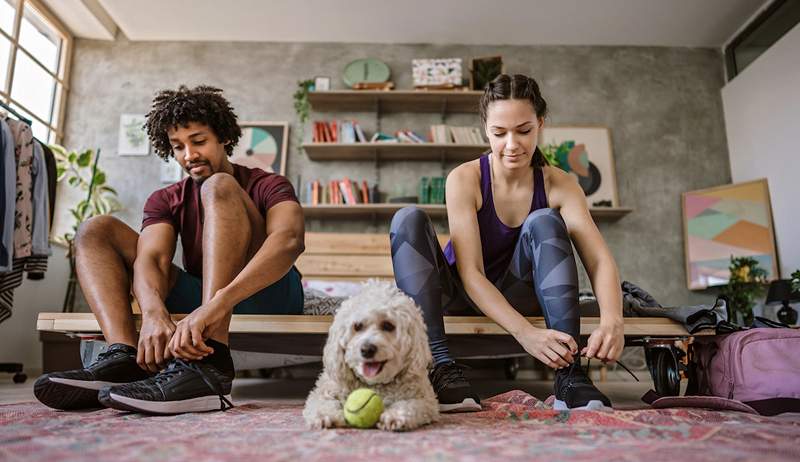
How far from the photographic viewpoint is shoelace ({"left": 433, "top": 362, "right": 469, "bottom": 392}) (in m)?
1.24

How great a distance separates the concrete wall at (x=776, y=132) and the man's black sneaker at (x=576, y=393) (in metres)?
3.48

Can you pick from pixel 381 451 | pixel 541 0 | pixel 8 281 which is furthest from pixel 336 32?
pixel 381 451

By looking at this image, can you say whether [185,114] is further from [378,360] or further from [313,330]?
[378,360]

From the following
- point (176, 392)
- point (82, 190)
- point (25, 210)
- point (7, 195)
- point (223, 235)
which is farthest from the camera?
point (82, 190)

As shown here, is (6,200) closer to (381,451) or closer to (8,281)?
(8,281)

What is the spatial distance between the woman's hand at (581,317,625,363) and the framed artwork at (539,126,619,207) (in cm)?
333

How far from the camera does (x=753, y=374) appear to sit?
142cm

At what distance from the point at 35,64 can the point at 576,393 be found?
183 inches

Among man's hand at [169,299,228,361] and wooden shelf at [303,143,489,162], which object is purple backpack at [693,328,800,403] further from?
wooden shelf at [303,143,489,162]

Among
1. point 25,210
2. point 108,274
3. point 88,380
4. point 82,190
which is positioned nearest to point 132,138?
point 82,190

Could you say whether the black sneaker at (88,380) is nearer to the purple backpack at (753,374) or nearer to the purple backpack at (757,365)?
the purple backpack at (753,374)

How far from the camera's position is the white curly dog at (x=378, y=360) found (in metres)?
0.99

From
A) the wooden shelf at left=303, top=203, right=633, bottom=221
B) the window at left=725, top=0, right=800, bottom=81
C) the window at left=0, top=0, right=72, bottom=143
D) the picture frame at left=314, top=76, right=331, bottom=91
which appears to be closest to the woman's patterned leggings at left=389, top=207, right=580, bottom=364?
the wooden shelf at left=303, top=203, right=633, bottom=221

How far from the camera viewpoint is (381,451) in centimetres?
78
